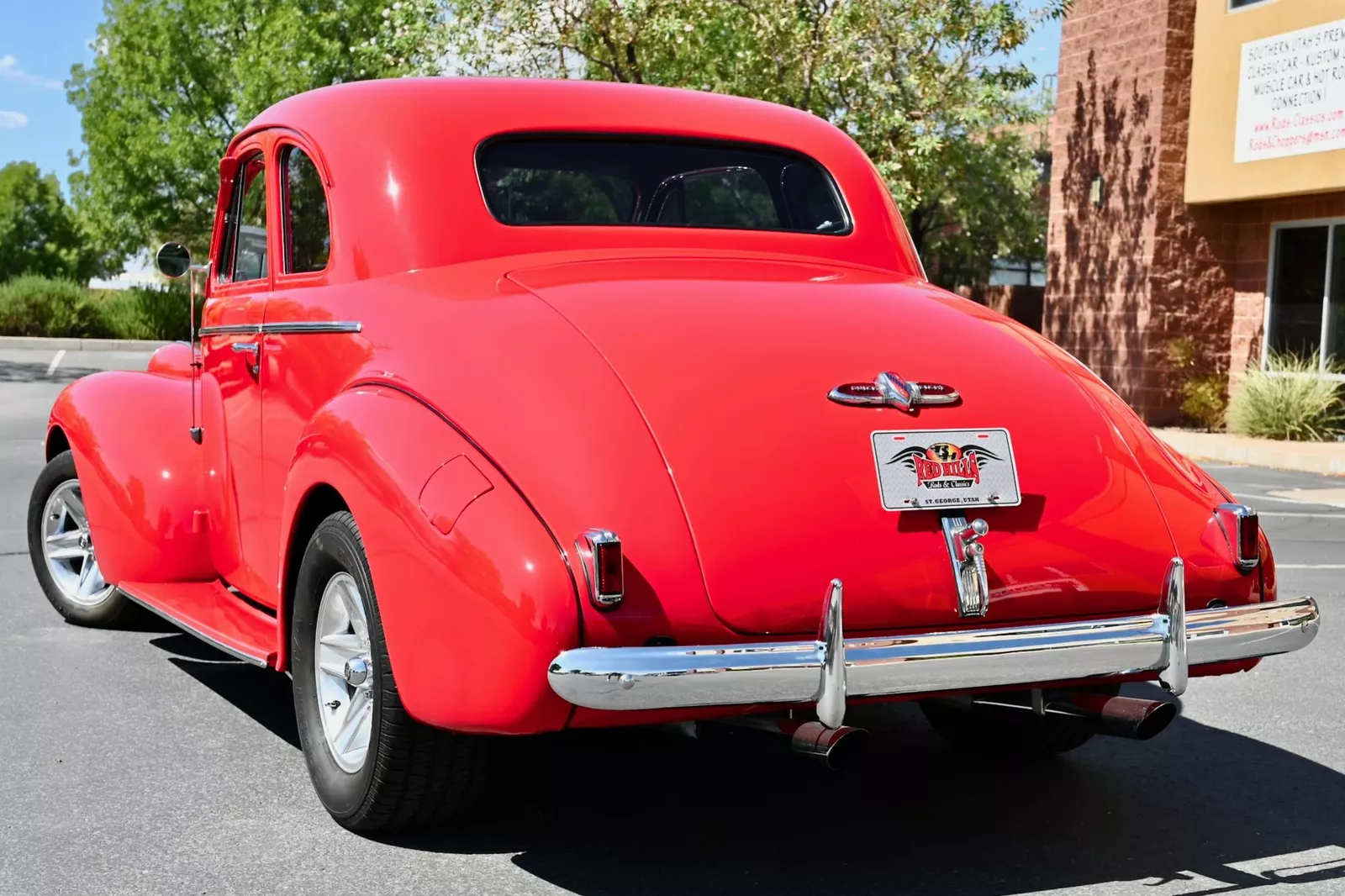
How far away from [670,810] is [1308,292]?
647 inches

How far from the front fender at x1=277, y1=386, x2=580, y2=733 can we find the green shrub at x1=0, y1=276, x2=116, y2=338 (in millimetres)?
29102

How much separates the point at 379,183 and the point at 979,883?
8.18 feet

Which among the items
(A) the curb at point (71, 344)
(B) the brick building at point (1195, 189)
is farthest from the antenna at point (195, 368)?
(A) the curb at point (71, 344)

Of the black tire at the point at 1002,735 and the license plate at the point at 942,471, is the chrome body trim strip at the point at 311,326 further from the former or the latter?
the black tire at the point at 1002,735

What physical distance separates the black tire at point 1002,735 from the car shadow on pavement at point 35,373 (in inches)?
718

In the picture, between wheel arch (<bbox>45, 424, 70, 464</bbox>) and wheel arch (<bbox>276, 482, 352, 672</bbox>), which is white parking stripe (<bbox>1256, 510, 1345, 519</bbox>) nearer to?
wheel arch (<bbox>45, 424, 70, 464</bbox>)

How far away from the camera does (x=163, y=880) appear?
3639 millimetres

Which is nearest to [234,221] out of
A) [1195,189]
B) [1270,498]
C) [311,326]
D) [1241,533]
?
[311,326]

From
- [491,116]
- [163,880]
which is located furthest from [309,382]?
[163,880]

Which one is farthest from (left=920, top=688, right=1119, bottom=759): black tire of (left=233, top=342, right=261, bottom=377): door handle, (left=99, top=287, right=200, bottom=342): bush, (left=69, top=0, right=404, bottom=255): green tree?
(left=69, top=0, right=404, bottom=255): green tree

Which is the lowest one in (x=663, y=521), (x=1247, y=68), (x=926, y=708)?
(x=926, y=708)

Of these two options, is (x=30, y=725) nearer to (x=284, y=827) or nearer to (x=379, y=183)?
(x=284, y=827)

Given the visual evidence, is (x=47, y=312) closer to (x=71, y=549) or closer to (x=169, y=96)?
(x=169, y=96)

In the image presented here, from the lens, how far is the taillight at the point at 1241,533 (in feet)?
12.7
